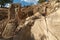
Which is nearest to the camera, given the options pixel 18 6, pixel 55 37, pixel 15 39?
pixel 55 37

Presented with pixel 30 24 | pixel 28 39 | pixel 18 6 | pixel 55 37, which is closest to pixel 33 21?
pixel 30 24

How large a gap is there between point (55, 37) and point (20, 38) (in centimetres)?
194

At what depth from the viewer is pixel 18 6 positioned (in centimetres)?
2353

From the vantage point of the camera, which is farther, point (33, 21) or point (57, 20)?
point (33, 21)

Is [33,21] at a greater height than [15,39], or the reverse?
[33,21]

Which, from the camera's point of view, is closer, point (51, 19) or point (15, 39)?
point (51, 19)

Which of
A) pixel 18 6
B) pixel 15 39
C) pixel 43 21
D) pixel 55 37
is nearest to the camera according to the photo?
pixel 55 37

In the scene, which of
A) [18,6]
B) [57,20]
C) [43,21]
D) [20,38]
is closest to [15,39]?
[20,38]

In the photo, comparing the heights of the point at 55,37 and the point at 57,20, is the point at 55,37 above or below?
below

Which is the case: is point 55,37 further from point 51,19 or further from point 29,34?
point 29,34

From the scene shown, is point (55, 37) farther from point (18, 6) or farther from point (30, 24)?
point (18, 6)

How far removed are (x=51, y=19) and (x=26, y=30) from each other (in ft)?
4.85

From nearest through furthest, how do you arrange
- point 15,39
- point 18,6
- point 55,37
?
point 55,37
point 15,39
point 18,6

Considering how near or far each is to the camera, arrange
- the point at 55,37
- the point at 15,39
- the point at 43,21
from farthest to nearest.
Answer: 1. the point at 15,39
2. the point at 43,21
3. the point at 55,37
